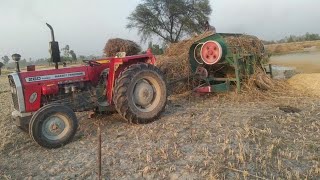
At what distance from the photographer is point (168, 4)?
34094mm

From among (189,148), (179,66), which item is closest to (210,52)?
(179,66)

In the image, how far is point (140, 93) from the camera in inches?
304

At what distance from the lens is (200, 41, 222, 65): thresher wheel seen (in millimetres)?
10216

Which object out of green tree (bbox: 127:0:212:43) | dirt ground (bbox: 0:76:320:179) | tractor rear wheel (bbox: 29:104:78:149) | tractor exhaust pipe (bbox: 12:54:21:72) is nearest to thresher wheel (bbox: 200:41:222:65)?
dirt ground (bbox: 0:76:320:179)

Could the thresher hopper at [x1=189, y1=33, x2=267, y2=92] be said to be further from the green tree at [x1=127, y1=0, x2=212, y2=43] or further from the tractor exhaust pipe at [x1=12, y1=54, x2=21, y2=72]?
the green tree at [x1=127, y1=0, x2=212, y2=43]

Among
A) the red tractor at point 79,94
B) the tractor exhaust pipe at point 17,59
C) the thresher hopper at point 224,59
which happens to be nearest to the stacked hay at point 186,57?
the thresher hopper at point 224,59

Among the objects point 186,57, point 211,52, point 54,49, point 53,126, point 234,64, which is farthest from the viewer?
point 186,57

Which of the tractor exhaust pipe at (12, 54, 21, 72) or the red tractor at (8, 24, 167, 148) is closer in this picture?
the red tractor at (8, 24, 167, 148)

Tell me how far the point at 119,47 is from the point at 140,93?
4.85 m

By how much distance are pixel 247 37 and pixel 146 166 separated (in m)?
6.81

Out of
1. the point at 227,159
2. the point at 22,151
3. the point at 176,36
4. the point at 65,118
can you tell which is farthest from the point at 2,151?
the point at 176,36

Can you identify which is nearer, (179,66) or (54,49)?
(54,49)

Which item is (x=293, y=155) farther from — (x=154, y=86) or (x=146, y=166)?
(x=154, y=86)

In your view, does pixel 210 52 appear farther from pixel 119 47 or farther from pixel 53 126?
pixel 53 126
